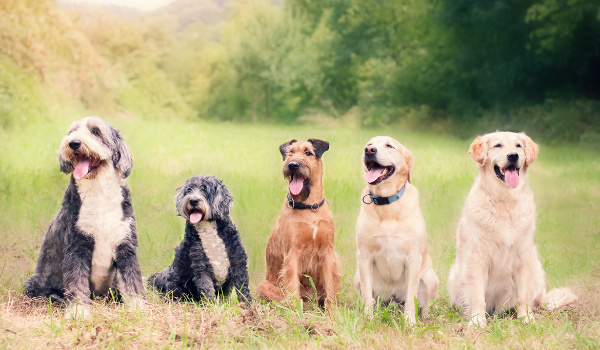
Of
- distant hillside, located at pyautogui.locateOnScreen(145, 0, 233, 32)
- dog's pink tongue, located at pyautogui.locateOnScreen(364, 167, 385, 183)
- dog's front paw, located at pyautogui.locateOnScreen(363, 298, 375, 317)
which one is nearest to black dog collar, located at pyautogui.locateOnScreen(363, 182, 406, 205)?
dog's pink tongue, located at pyautogui.locateOnScreen(364, 167, 385, 183)

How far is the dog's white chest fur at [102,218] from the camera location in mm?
3709

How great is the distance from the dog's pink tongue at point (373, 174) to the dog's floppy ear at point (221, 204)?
1124mm

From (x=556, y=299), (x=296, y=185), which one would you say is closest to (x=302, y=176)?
(x=296, y=185)

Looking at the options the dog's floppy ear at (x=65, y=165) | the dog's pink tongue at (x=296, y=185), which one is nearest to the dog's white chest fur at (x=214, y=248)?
the dog's pink tongue at (x=296, y=185)

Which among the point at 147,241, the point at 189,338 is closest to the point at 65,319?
the point at 189,338

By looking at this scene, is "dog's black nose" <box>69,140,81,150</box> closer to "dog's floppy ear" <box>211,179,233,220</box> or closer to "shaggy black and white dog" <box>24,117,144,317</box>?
"shaggy black and white dog" <box>24,117,144,317</box>

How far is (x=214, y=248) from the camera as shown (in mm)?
3924

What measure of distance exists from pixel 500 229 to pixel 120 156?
308 cm

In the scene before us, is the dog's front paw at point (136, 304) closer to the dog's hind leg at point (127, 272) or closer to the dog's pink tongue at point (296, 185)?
the dog's hind leg at point (127, 272)

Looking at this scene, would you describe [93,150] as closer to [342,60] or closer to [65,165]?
[65,165]

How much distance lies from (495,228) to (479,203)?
0.23 m

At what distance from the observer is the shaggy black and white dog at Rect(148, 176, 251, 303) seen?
3889 millimetres

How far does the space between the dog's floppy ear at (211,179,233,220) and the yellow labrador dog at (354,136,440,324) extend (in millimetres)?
1090

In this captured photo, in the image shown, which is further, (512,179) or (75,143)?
(512,179)
